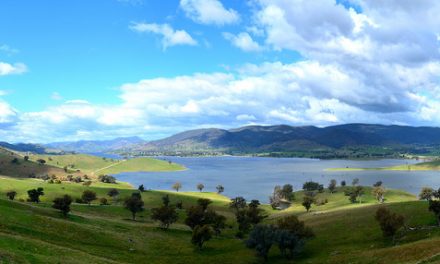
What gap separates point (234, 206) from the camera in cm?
19900

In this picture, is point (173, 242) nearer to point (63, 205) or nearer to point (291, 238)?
point (63, 205)

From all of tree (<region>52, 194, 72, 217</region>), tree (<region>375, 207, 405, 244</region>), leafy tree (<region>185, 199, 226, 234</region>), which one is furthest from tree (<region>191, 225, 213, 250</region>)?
tree (<region>375, 207, 405, 244</region>)

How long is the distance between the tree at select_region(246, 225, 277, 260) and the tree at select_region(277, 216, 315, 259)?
1631 mm

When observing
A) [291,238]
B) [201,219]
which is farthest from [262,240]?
[201,219]

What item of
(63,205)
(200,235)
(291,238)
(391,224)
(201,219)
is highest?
(63,205)

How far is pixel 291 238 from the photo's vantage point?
86.0m

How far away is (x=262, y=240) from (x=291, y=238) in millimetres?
6495

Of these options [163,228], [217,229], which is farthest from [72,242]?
[217,229]

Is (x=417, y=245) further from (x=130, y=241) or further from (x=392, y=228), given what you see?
(x=130, y=241)

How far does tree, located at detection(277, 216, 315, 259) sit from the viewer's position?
8606cm

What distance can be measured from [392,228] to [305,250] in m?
20.2

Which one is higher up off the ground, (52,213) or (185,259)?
(52,213)

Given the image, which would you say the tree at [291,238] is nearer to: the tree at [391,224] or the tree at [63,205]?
the tree at [391,224]

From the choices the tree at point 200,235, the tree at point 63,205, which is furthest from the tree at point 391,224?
the tree at point 63,205
